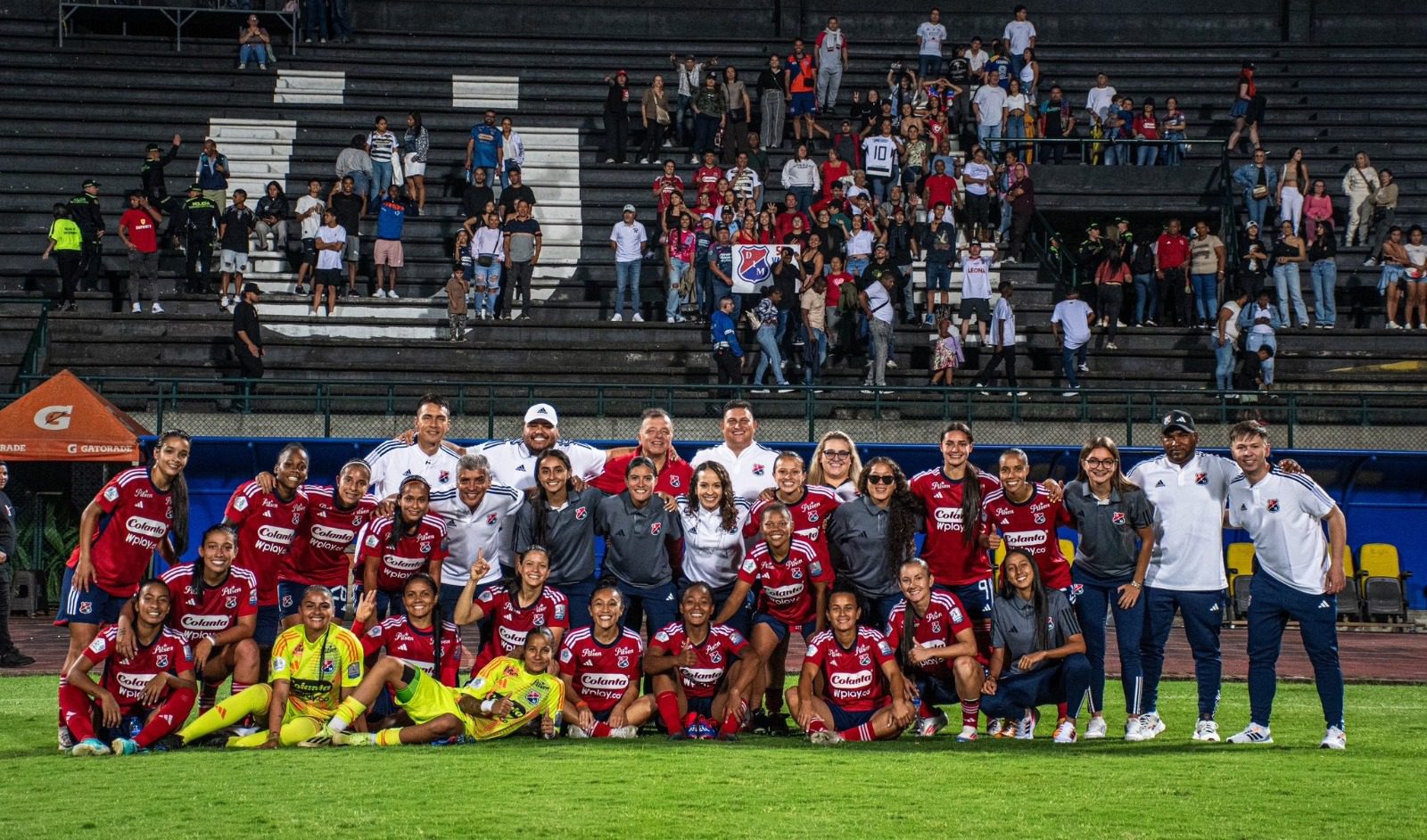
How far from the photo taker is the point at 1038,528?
10.7 meters

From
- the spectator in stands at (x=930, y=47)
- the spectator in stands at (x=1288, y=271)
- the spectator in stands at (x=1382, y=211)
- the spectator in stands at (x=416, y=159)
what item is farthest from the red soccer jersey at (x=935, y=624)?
the spectator in stands at (x=930, y=47)

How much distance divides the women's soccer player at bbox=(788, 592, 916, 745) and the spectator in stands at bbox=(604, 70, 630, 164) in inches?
797

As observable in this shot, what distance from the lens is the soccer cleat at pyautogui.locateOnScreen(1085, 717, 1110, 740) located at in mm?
10695

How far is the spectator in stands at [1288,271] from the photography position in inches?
1012

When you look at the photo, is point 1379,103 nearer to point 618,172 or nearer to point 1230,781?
point 618,172

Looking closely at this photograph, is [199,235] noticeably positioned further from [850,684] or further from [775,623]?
[850,684]

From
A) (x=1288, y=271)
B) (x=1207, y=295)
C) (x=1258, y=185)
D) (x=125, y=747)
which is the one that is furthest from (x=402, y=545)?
(x=1258, y=185)

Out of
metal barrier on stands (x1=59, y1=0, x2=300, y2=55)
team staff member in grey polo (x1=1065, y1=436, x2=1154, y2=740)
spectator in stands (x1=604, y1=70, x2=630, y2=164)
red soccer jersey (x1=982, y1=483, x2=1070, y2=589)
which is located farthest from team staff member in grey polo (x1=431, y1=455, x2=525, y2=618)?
metal barrier on stands (x1=59, y1=0, x2=300, y2=55)

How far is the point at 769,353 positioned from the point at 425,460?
39.7 ft

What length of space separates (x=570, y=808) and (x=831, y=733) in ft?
9.51

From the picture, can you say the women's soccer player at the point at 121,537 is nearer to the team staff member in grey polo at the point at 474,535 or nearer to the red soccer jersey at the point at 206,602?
the red soccer jersey at the point at 206,602

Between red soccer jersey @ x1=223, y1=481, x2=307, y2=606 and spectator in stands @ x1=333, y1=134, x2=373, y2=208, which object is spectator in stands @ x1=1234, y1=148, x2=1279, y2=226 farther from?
red soccer jersey @ x1=223, y1=481, x2=307, y2=606

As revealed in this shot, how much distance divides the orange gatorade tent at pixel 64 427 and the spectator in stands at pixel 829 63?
1551cm

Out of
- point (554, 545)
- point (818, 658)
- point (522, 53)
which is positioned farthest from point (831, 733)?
point (522, 53)
